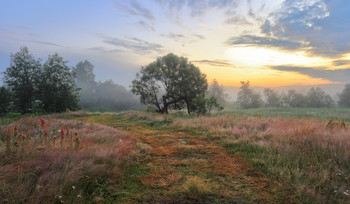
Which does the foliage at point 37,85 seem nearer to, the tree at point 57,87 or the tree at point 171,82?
the tree at point 57,87

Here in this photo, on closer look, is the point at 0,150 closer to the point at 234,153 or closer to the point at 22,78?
the point at 234,153

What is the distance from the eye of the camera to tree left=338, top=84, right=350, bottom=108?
48.3m

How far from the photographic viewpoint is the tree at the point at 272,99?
58781 millimetres

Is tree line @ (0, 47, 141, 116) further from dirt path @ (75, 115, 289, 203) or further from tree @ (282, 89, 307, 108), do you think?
tree @ (282, 89, 307, 108)

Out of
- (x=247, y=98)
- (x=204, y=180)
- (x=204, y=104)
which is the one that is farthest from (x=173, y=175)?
(x=247, y=98)

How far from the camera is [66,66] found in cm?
2686

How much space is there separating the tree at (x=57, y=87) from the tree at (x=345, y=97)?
70873mm

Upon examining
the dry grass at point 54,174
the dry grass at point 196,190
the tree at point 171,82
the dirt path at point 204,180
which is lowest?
the dirt path at point 204,180

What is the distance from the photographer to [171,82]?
2116 cm

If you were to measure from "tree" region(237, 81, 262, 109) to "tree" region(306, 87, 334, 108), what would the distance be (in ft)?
48.7

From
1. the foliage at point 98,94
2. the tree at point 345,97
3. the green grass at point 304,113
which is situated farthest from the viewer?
the foliage at point 98,94

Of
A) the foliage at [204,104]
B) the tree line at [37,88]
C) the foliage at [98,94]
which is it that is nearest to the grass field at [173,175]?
the foliage at [204,104]

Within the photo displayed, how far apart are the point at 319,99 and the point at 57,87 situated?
70.5m

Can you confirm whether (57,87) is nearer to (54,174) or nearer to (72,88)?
(72,88)
